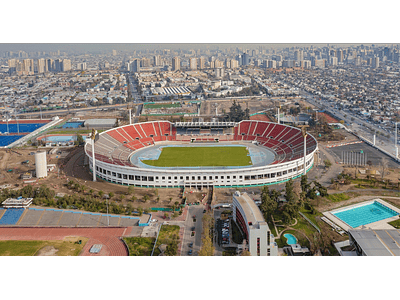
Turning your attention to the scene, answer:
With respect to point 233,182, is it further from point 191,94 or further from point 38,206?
point 191,94

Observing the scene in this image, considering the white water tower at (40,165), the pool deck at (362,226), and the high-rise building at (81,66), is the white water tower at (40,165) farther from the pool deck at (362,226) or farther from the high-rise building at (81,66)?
the high-rise building at (81,66)

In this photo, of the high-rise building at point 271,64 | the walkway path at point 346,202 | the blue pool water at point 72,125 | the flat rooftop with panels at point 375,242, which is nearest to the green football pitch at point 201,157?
the walkway path at point 346,202

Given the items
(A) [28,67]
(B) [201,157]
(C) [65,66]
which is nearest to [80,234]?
(B) [201,157]

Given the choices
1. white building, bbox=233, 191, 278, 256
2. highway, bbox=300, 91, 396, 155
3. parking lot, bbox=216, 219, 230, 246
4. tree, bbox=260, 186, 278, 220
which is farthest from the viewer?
highway, bbox=300, 91, 396, 155


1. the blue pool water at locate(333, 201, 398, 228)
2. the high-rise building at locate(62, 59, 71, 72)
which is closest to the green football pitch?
the blue pool water at locate(333, 201, 398, 228)

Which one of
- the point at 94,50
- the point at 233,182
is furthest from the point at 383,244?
the point at 94,50

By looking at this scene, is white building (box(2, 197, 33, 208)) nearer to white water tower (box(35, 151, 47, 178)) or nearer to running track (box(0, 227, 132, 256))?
running track (box(0, 227, 132, 256))
